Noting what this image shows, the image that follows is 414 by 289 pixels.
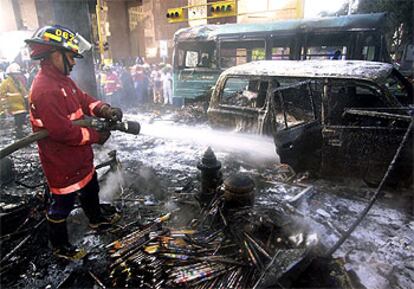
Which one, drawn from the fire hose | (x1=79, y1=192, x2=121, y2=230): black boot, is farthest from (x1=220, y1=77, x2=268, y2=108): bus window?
(x1=79, y1=192, x2=121, y2=230): black boot

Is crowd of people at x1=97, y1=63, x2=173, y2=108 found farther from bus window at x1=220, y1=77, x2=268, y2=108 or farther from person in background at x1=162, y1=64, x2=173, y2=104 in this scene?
bus window at x1=220, y1=77, x2=268, y2=108

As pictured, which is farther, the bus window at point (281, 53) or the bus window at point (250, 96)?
the bus window at point (281, 53)

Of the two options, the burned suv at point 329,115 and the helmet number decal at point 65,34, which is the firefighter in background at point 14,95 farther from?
the helmet number decal at point 65,34

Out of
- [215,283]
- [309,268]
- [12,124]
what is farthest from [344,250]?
[12,124]

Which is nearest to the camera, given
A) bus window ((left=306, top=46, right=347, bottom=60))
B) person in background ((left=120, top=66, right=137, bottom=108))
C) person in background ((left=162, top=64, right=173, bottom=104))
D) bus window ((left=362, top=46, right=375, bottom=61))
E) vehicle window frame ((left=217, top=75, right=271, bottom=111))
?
vehicle window frame ((left=217, top=75, right=271, bottom=111))

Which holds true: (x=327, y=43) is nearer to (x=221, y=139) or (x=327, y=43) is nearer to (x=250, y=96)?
(x=250, y=96)

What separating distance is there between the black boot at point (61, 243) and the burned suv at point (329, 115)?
10.2 feet

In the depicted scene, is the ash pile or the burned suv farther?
the burned suv

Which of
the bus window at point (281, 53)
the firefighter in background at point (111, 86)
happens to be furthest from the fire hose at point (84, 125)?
the firefighter in background at point (111, 86)

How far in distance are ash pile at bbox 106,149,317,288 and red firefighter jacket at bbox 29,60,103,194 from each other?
1.01 meters

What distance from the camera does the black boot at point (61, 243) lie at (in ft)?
9.93

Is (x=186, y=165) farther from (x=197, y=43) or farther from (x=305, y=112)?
(x=197, y=43)

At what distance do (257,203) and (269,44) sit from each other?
6563 millimetres

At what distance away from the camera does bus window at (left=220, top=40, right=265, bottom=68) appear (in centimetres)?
960
